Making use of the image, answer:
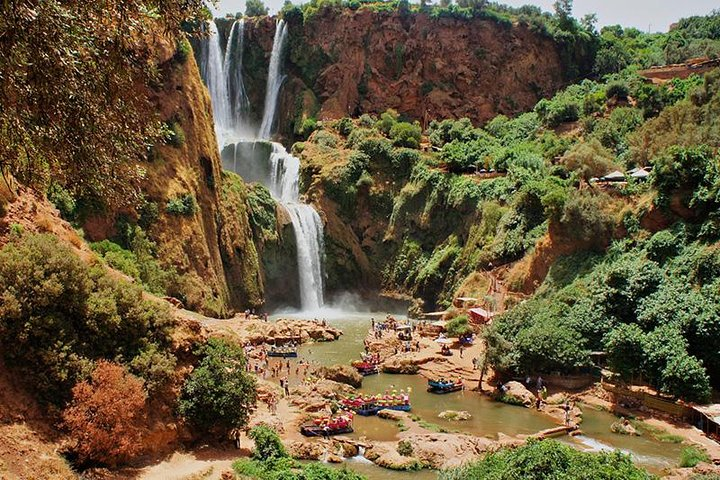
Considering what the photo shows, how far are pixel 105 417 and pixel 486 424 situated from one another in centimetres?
1355

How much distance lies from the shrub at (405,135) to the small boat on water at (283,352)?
26164 millimetres

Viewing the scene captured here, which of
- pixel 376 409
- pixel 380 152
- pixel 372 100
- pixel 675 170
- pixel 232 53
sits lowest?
pixel 376 409

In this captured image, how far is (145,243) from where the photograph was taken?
32438mm

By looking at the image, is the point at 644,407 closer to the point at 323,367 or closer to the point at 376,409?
the point at 376,409

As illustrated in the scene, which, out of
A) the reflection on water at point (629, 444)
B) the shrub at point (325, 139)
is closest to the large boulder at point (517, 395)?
the reflection on water at point (629, 444)

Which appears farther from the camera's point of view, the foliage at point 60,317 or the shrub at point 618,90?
the shrub at point 618,90

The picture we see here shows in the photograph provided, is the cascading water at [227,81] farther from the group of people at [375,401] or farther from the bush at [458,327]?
the group of people at [375,401]

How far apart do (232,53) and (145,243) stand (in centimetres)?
3811

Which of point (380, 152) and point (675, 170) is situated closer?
point (675, 170)

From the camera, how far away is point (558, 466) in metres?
12.2

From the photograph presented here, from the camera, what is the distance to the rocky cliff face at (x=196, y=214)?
34.0 m

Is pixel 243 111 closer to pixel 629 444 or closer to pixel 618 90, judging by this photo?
pixel 618 90

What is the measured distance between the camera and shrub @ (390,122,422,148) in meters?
54.8

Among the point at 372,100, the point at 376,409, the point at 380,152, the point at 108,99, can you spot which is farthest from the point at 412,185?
the point at 108,99
